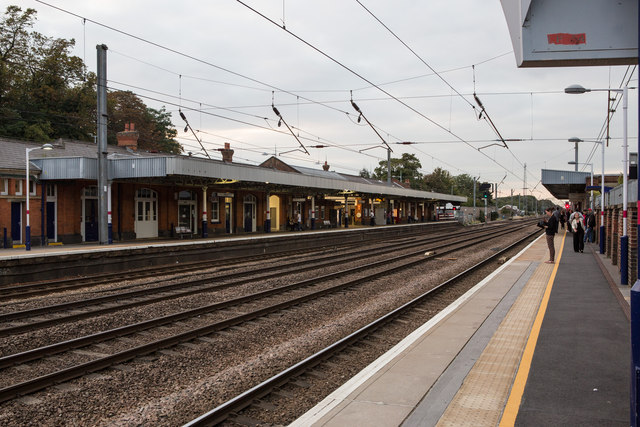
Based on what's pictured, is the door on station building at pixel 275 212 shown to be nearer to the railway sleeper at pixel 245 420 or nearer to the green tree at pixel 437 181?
the railway sleeper at pixel 245 420

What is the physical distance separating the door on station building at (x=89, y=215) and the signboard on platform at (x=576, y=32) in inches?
963

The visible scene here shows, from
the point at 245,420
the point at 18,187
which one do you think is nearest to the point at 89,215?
the point at 18,187

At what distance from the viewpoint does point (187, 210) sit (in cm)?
3106

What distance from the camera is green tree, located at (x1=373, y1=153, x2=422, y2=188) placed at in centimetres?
9969

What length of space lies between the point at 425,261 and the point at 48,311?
45.5 ft

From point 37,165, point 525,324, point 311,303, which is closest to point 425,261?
point 311,303

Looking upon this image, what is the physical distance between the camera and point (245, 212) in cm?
3628

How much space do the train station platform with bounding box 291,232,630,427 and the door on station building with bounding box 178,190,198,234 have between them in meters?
23.6

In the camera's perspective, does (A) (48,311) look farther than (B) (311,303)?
No

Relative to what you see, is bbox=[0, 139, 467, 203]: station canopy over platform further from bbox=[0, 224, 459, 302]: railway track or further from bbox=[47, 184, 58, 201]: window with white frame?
bbox=[0, 224, 459, 302]: railway track

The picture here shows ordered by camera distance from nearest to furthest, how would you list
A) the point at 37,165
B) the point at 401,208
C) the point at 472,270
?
the point at 472,270 < the point at 37,165 < the point at 401,208

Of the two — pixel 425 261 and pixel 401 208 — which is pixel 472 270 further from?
pixel 401 208

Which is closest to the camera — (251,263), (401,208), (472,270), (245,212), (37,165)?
(472,270)

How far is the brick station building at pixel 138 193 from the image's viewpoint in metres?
22.5
